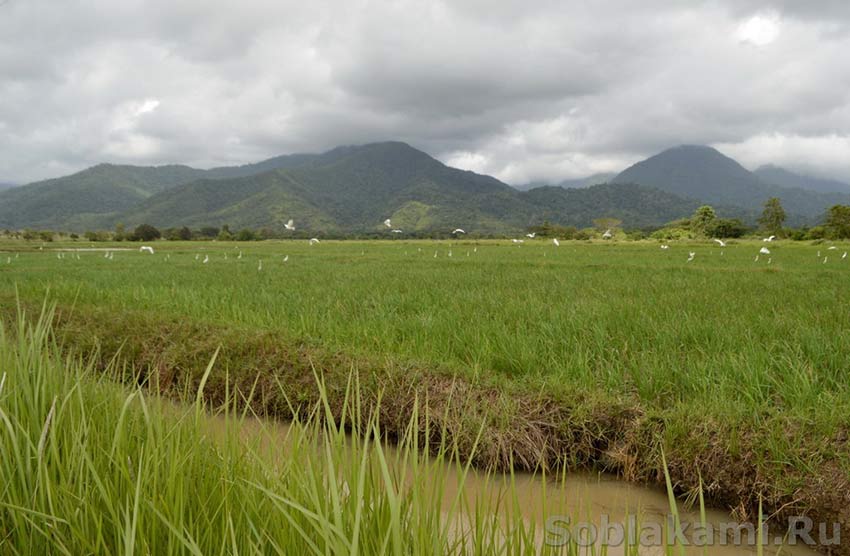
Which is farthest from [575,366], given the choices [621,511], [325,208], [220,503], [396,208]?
[325,208]

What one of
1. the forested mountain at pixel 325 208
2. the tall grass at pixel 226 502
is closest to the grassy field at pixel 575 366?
the tall grass at pixel 226 502

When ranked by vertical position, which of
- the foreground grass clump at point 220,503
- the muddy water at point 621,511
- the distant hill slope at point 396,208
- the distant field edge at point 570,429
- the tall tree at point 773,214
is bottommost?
the muddy water at point 621,511

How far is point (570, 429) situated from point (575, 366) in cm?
70

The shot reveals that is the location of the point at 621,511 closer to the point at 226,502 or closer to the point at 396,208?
the point at 226,502

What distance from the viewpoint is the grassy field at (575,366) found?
2.88m

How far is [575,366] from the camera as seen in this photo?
396cm

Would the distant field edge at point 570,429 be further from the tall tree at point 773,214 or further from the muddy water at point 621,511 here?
the tall tree at point 773,214

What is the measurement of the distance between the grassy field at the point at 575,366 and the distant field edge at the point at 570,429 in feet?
0.04

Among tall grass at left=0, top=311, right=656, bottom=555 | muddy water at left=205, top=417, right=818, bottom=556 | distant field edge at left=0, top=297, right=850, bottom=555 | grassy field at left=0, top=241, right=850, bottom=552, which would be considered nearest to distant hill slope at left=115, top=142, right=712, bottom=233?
grassy field at left=0, top=241, right=850, bottom=552

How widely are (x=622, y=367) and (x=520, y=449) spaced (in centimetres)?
129

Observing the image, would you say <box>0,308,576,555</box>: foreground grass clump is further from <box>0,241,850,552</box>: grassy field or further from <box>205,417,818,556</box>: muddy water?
<box>205,417,818,556</box>: muddy water

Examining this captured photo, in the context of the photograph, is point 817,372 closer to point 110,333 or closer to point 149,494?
point 149,494

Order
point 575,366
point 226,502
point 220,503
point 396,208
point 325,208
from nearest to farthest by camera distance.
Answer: point 226,502, point 220,503, point 575,366, point 325,208, point 396,208

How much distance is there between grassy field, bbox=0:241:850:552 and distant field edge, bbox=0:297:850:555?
12 millimetres
